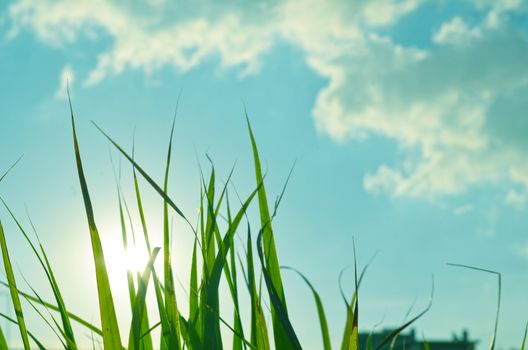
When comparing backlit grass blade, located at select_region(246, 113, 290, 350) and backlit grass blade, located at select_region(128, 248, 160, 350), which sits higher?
backlit grass blade, located at select_region(246, 113, 290, 350)

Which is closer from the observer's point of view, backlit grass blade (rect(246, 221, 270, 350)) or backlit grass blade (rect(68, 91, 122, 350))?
backlit grass blade (rect(68, 91, 122, 350))

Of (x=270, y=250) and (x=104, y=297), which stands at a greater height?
(x=270, y=250)

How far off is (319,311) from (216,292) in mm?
260

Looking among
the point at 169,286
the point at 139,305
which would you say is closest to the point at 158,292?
the point at 169,286

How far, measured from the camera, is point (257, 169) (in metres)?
1.21

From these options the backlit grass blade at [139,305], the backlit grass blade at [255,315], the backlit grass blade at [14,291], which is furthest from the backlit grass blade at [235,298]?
the backlit grass blade at [14,291]

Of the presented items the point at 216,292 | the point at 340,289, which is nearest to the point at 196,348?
the point at 216,292

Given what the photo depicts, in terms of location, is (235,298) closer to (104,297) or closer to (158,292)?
(158,292)

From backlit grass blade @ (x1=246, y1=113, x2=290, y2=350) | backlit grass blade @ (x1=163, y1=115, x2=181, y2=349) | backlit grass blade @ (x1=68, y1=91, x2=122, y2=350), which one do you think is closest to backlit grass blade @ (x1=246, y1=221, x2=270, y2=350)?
backlit grass blade @ (x1=246, y1=113, x2=290, y2=350)

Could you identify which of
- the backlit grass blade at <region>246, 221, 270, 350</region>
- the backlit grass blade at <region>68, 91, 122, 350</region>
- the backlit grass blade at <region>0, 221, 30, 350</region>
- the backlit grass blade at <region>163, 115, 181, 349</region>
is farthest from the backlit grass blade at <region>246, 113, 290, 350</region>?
the backlit grass blade at <region>0, 221, 30, 350</region>

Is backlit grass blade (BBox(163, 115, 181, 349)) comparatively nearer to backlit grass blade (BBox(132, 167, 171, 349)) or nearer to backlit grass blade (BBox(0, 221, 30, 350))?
backlit grass blade (BBox(132, 167, 171, 349))

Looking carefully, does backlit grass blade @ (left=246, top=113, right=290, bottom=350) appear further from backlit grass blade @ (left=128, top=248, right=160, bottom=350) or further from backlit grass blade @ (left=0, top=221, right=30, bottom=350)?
backlit grass blade @ (left=0, top=221, right=30, bottom=350)

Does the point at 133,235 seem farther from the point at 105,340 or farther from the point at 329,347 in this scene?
the point at 329,347

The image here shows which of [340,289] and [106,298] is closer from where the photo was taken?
[106,298]
